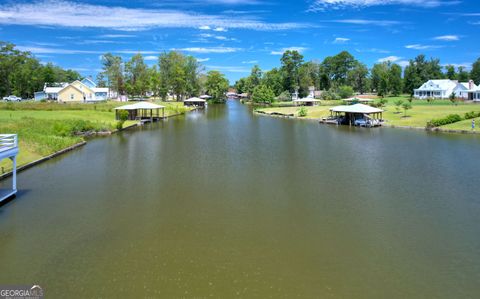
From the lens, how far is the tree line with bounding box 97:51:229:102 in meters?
91.8

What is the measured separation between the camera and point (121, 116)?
2060 inches

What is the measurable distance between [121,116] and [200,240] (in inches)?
1682

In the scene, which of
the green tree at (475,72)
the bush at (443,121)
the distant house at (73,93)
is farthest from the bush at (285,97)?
the bush at (443,121)

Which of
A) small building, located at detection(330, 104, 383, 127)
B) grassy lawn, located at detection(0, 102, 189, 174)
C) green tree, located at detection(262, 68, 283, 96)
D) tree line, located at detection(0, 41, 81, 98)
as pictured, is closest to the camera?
grassy lawn, located at detection(0, 102, 189, 174)

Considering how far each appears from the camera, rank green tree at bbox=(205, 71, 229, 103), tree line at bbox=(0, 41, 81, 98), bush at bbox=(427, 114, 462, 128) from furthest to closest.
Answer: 1. green tree at bbox=(205, 71, 229, 103)
2. tree line at bbox=(0, 41, 81, 98)
3. bush at bbox=(427, 114, 462, 128)

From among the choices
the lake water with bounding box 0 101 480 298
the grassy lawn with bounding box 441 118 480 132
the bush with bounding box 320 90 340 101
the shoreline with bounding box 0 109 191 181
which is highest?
the bush with bounding box 320 90 340 101

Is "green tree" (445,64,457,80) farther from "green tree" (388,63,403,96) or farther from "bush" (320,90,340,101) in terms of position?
"bush" (320,90,340,101)

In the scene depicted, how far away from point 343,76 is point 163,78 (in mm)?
60140

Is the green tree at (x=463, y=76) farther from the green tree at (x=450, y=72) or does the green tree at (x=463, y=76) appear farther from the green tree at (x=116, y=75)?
the green tree at (x=116, y=75)

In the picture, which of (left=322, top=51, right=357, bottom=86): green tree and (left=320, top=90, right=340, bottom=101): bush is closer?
(left=320, top=90, right=340, bottom=101): bush

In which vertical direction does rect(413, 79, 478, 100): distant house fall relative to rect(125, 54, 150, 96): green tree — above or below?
below

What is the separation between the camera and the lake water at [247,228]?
1048 centimetres

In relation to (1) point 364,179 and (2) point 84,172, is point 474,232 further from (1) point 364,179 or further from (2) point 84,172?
(2) point 84,172

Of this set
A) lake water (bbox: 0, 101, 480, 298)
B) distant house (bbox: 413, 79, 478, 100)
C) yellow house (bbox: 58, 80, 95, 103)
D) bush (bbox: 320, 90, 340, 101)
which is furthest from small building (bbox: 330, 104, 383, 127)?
yellow house (bbox: 58, 80, 95, 103)
